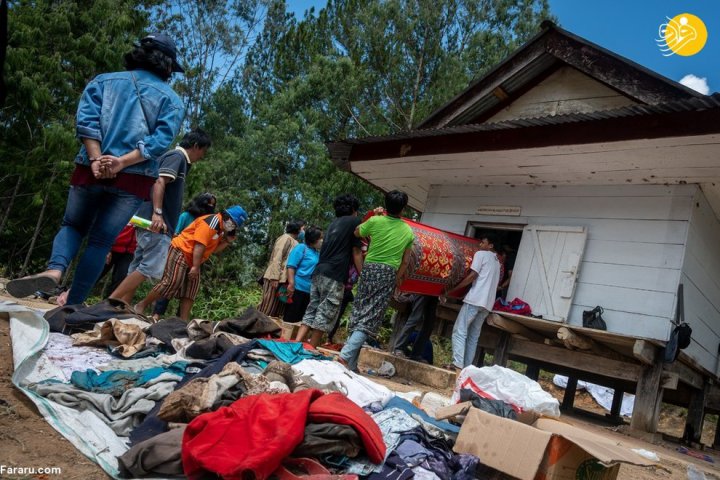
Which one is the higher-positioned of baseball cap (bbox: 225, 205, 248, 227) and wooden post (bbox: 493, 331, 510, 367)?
baseball cap (bbox: 225, 205, 248, 227)

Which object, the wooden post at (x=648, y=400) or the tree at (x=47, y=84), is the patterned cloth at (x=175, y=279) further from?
the tree at (x=47, y=84)

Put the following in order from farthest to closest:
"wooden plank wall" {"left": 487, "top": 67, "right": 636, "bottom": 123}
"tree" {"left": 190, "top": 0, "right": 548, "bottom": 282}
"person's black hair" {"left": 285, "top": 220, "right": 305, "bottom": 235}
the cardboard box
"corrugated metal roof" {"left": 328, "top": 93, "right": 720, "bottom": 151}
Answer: "tree" {"left": 190, "top": 0, "right": 548, "bottom": 282} → "person's black hair" {"left": 285, "top": 220, "right": 305, "bottom": 235} → "wooden plank wall" {"left": 487, "top": 67, "right": 636, "bottom": 123} → "corrugated metal roof" {"left": 328, "top": 93, "right": 720, "bottom": 151} → the cardboard box

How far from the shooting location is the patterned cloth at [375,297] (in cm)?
543

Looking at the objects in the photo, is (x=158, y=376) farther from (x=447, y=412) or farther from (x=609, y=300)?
(x=609, y=300)

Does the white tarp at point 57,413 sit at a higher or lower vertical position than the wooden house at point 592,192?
lower

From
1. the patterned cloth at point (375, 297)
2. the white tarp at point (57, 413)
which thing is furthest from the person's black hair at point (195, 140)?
the white tarp at point (57, 413)

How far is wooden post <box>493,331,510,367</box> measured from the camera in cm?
754

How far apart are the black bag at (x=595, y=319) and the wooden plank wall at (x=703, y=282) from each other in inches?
42.1

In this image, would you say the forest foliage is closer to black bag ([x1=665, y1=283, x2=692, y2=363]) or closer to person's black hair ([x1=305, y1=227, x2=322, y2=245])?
person's black hair ([x1=305, y1=227, x2=322, y2=245])

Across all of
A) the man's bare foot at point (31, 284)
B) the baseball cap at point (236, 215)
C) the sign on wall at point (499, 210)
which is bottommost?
the man's bare foot at point (31, 284)

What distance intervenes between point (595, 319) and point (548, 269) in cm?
103

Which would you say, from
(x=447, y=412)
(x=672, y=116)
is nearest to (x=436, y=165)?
(x=672, y=116)

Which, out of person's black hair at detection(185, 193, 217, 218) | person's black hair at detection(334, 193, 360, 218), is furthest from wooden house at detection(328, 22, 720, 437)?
person's black hair at detection(185, 193, 217, 218)

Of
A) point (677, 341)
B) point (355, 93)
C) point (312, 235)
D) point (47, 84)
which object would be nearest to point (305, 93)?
point (355, 93)
